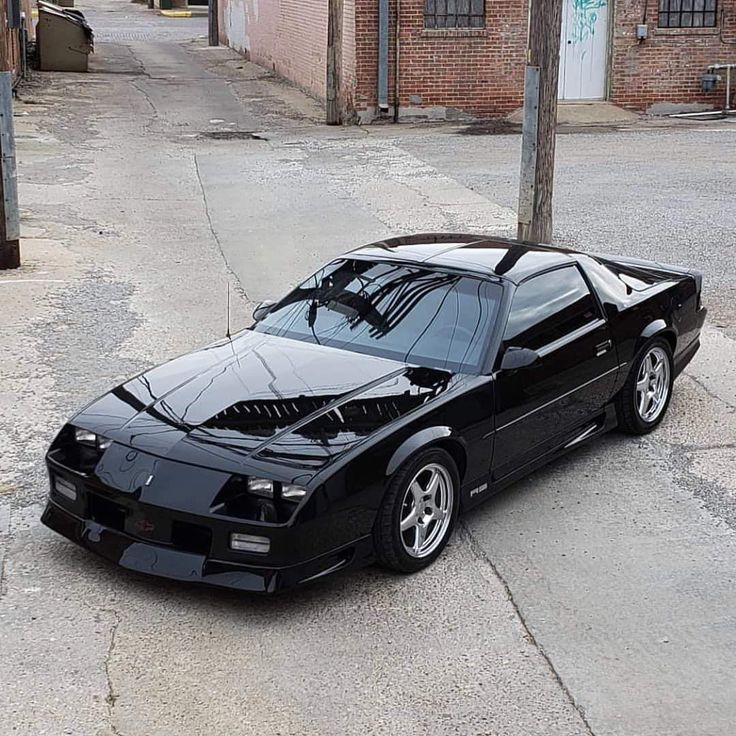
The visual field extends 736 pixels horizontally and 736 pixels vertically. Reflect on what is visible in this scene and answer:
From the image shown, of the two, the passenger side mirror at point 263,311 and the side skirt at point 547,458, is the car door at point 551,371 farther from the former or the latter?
the passenger side mirror at point 263,311

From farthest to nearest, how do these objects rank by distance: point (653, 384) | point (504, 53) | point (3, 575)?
point (504, 53) < point (653, 384) < point (3, 575)

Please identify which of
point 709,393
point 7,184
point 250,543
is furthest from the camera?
point 7,184

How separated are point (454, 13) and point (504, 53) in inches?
48.2

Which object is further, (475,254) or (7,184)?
(7,184)

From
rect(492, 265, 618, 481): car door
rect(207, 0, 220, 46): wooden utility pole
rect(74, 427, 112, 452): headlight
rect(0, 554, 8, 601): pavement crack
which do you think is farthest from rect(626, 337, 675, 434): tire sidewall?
rect(207, 0, 220, 46): wooden utility pole

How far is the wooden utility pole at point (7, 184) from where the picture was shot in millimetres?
11477

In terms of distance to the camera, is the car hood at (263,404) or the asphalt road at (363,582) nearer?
the asphalt road at (363,582)

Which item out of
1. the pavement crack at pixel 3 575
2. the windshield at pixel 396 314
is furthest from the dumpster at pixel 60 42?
the pavement crack at pixel 3 575

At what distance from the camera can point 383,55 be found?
857 inches

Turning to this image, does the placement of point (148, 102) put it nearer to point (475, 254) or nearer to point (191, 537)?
point (475, 254)

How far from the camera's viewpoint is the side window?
21.9ft

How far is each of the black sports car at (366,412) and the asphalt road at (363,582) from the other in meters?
0.24

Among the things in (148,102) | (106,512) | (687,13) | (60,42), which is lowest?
(106,512)

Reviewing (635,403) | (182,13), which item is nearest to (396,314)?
(635,403)
